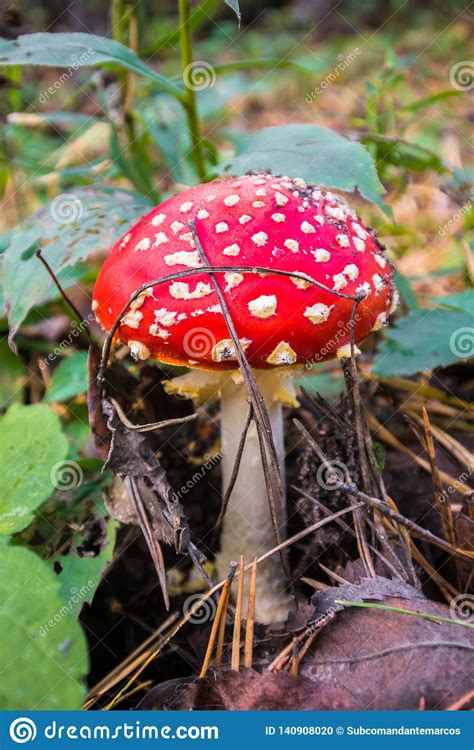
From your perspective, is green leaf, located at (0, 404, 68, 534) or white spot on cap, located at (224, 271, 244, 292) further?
green leaf, located at (0, 404, 68, 534)

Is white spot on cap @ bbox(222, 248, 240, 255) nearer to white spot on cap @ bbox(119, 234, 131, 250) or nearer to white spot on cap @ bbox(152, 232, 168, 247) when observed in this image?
white spot on cap @ bbox(152, 232, 168, 247)

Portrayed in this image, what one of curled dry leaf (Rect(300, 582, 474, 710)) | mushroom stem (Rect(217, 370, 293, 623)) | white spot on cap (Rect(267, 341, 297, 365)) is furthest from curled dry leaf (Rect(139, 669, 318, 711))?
white spot on cap (Rect(267, 341, 297, 365))

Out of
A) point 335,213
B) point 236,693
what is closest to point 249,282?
point 335,213

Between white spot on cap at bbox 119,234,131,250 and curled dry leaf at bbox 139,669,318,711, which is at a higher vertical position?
white spot on cap at bbox 119,234,131,250

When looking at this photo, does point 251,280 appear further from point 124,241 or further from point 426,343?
point 426,343

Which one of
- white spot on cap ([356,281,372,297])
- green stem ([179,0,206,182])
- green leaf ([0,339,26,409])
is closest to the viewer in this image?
white spot on cap ([356,281,372,297])

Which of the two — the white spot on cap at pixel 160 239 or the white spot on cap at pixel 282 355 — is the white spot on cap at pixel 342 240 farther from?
the white spot on cap at pixel 160 239

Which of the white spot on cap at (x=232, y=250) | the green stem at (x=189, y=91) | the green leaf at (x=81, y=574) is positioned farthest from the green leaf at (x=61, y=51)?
the green leaf at (x=81, y=574)
